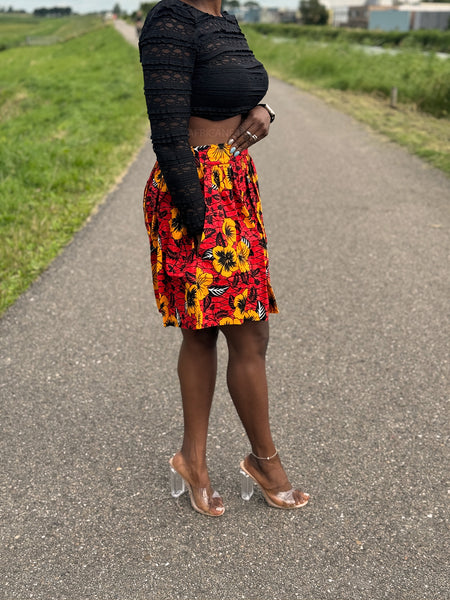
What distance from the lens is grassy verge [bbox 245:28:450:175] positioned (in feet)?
33.6

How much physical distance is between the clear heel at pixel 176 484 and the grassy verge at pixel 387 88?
265 inches

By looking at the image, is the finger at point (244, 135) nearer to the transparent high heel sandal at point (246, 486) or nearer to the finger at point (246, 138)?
the finger at point (246, 138)

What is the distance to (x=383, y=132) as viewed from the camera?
10.9 meters

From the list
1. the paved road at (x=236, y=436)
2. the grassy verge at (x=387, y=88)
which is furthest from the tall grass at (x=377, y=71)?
the paved road at (x=236, y=436)

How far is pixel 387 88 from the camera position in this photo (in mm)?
15445

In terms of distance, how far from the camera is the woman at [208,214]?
6.06 ft

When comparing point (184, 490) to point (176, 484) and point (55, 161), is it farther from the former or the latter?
point (55, 161)

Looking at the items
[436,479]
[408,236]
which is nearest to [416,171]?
[408,236]

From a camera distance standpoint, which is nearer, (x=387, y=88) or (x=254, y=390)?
(x=254, y=390)

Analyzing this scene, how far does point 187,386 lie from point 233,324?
0.36m

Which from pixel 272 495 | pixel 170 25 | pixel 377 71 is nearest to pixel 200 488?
pixel 272 495

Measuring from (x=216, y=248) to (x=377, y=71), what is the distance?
17.1 metres

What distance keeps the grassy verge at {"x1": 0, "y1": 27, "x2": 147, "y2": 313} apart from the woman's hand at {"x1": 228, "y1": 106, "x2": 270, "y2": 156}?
2.71 meters

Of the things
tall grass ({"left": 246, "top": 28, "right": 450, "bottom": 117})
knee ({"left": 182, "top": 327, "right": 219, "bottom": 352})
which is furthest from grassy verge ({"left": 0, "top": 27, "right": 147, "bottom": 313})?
tall grass ({"left": 246, "top": 28, "right": 450, "bottom": 117})
